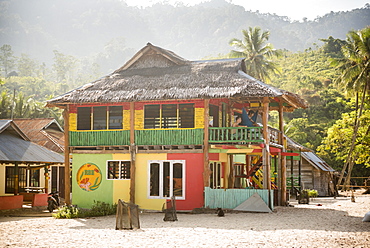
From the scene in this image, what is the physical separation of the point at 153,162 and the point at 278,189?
6717 mm

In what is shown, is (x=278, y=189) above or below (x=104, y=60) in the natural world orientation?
below

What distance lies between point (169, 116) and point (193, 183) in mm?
3155

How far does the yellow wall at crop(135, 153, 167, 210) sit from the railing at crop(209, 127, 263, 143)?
231cm

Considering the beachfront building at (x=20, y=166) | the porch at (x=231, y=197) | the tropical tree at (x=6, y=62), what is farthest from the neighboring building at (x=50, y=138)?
the tropical tree at (x=6, y=62)

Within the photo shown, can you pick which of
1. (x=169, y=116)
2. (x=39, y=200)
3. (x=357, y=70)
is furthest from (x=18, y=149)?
(x=357, y=70)

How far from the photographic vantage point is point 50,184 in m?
31.0

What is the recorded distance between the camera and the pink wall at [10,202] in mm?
22969

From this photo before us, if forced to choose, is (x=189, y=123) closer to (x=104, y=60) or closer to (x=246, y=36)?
(x=246, y=36)

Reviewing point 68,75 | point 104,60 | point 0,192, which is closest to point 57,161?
point 0,192

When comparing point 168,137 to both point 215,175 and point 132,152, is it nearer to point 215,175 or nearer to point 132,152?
point 132,152

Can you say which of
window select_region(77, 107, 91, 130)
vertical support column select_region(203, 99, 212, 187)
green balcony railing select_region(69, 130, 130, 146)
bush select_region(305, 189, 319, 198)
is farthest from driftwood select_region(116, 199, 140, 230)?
bush select_region(305, 189, 319, 198)

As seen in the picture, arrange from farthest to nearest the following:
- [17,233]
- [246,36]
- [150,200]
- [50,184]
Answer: [246,36]
[50,184]
[150,200]
[17,233]

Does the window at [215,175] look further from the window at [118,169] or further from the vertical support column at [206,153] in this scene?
the window at [118,169]

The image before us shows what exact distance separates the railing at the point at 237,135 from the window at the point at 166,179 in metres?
1.76
